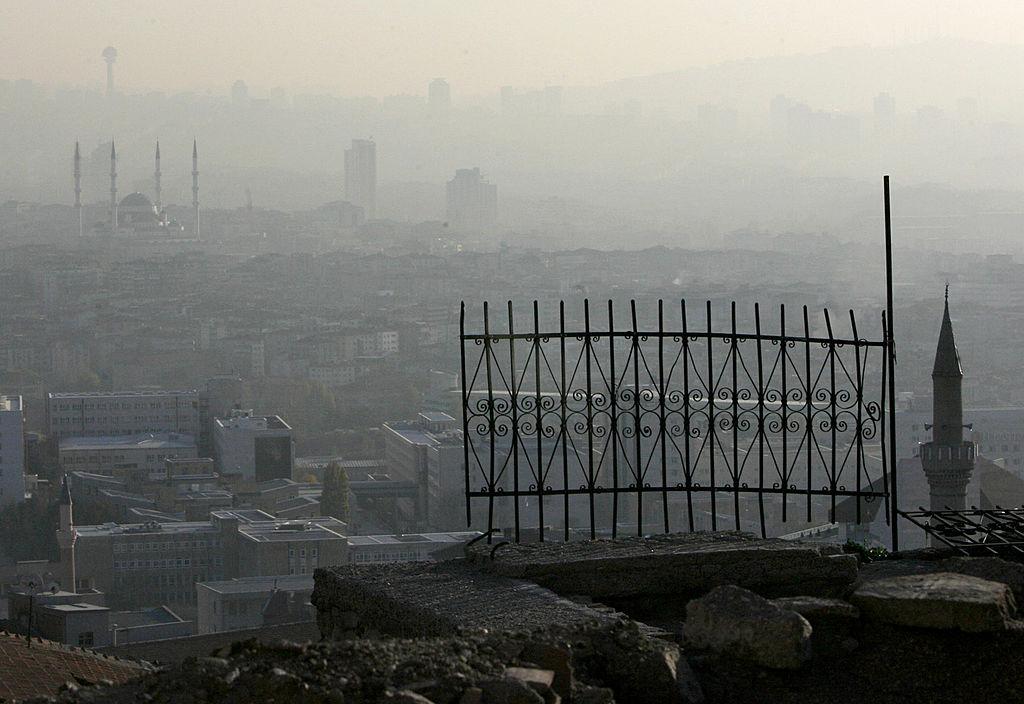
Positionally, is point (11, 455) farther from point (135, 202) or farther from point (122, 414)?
point (135, 202)

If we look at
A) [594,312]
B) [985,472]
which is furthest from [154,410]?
[985,472]

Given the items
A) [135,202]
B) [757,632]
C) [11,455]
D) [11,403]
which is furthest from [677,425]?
[135,202]

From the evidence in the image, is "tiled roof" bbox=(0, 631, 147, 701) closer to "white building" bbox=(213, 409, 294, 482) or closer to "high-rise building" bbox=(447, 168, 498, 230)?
"white building" bbox=(213, 409, 294, 482)

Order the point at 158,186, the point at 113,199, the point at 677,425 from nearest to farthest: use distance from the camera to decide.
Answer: the point at 677,425, the point at 113,199, the point at 158,186

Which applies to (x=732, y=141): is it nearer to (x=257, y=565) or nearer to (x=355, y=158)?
(x=355, y=158)

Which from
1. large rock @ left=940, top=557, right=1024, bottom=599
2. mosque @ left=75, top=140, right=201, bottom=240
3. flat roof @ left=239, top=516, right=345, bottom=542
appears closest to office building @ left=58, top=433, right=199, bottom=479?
flat roof @ left=239, top=516, right=345, bottom=542

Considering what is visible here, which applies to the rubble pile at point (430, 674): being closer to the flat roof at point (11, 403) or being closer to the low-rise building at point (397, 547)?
the low-rise building at point (397, 547)
